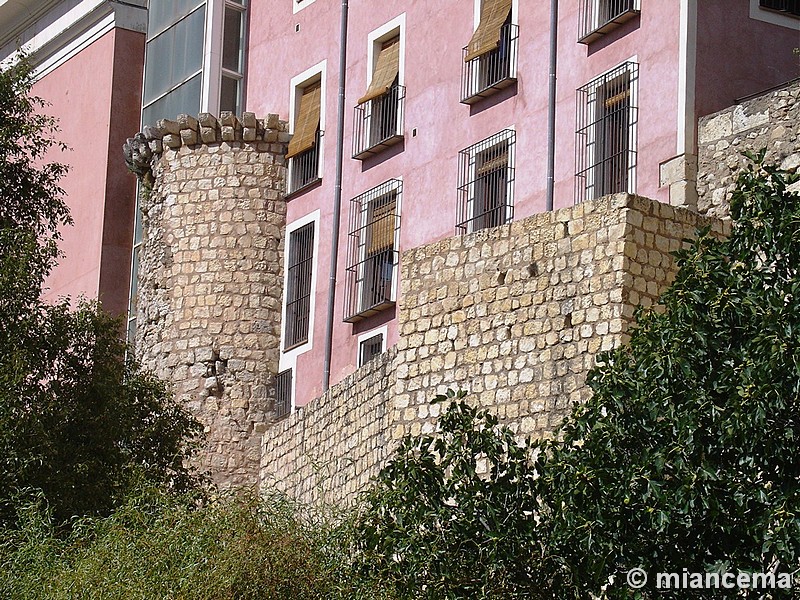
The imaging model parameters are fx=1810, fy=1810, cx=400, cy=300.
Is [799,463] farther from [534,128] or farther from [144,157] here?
[144,157]

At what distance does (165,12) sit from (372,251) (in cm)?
683

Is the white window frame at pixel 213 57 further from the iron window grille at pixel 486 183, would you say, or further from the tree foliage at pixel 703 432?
the tree foliage at pixel 703 432

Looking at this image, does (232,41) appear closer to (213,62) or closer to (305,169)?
(213,62)

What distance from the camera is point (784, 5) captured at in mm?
19438

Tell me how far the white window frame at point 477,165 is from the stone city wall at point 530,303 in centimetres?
420

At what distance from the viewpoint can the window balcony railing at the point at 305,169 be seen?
982 inches

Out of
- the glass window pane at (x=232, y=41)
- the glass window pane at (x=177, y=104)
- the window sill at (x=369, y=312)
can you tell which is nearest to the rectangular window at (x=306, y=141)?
the glass window pane at (x=232, y=41)

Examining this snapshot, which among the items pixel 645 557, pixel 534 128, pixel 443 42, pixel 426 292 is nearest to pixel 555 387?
pixel 426 292

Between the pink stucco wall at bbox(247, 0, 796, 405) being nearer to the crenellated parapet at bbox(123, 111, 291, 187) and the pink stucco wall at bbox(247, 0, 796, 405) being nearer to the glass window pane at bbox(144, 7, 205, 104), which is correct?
the crenellated parapet at bbox(123, 111, 291, 187)

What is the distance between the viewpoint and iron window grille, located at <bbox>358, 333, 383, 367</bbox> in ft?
74.9

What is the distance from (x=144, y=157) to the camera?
26.5m

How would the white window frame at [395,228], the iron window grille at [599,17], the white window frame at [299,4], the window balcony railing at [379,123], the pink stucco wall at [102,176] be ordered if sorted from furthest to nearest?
the pink stucco wall at [102,176]
the white window frame at [299,4]
the window balcony railing at [379,123]
the white window frame at [395,228]
the iron window grille at [599,17]

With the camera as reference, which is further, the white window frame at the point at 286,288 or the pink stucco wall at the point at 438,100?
the white window frame at the point at 286,288

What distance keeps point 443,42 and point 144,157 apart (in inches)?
231
